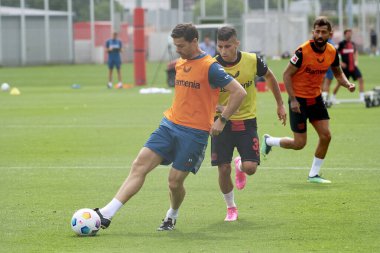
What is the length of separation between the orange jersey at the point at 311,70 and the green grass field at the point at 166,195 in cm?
123

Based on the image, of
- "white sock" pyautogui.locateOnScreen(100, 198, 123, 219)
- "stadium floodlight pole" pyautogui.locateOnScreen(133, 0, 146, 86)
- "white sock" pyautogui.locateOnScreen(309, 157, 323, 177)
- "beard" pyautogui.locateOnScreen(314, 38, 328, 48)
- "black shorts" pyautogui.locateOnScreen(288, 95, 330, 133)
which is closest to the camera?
"white sock" pyautogui.locateOnScreen(100, 198, 123, 219)

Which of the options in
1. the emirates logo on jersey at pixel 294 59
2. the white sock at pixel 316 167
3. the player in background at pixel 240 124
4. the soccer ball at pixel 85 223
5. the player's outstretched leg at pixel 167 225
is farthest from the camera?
the white sock at pixel 316 167

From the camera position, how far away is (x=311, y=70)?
13.7m

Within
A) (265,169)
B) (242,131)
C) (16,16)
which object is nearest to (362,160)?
(265,169)

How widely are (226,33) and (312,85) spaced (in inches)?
130

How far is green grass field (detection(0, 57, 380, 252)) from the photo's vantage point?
947 centimetres

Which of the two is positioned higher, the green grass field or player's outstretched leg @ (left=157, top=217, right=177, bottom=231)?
player's outstretched leg @ (left=157, top=217, right=177, bottom=231)

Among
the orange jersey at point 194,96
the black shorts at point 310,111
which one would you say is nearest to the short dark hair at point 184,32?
the orange jersey at point 194,96

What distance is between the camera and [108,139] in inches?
805

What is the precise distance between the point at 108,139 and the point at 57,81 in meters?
29.0

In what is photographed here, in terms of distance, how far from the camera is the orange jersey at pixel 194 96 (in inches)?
391

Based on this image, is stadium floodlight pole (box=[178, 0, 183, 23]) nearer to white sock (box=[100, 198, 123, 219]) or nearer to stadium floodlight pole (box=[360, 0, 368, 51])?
stadium floodlight pole (box=[360, 0, 368, 51])

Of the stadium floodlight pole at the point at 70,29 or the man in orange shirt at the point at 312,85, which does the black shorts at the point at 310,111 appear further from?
the stadium floodlight pole at the point at 70,29

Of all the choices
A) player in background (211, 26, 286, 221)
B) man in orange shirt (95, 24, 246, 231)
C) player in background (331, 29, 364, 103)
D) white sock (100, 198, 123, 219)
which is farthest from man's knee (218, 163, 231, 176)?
player in background (331, 29, 364, 103)
